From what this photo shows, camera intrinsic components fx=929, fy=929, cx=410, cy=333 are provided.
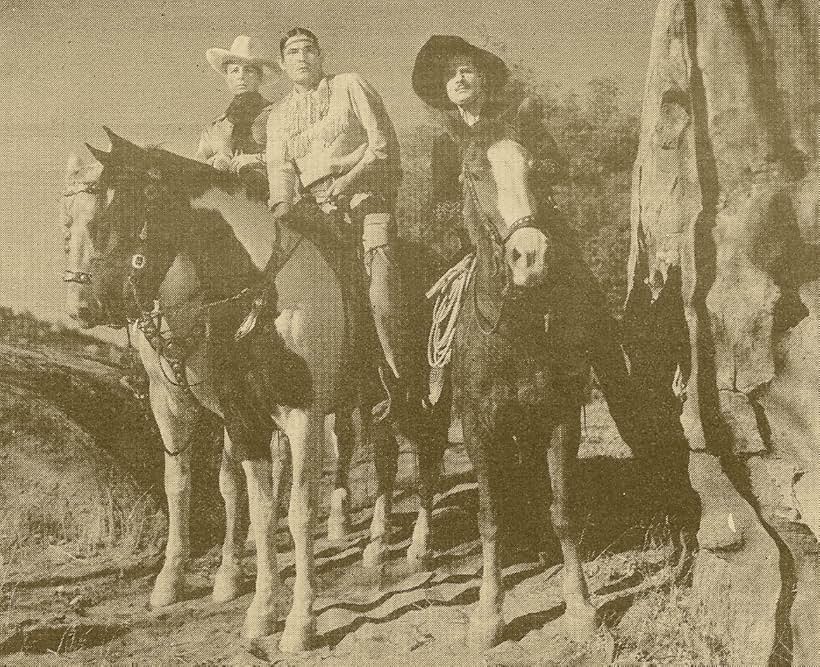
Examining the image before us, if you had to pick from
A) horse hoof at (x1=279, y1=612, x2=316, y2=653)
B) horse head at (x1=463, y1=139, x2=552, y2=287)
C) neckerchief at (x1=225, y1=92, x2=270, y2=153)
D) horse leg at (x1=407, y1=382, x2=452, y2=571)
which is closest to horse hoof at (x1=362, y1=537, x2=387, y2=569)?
horse leg at (x1=407, y1=382, x2=452, y2=571)

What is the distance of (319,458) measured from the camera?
4.49 metres

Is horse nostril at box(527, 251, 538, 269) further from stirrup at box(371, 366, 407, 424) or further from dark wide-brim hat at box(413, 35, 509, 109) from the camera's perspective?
stirrup at box(371, 366, 407, 424)

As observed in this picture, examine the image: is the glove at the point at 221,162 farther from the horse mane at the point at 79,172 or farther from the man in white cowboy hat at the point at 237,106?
the horse mane at the point at 79,172

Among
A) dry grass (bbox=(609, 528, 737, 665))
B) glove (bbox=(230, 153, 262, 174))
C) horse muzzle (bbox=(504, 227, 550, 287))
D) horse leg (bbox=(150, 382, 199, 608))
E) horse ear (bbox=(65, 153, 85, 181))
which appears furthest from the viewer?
glove (bbox=(230, 153, 262, 174))

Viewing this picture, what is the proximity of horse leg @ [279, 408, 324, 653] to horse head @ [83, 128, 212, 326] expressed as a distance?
99 centimetres

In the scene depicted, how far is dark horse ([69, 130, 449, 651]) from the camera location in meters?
4.49

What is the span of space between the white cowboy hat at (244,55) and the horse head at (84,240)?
995 mm

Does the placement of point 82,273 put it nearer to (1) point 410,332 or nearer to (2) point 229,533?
(2) point 229,533

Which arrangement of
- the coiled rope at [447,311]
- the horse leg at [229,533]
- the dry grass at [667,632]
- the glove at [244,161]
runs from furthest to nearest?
the glove at [244,161], the horse leg at [229,533], the coiled rope at [447,311], the dry grass at [667,632]

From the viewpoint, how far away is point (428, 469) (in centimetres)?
505

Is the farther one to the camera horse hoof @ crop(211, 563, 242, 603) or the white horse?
horse hoof @ crop(211, 563, 242, 603)

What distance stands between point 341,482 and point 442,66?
7.59 feet

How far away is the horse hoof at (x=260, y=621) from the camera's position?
14.9 feet

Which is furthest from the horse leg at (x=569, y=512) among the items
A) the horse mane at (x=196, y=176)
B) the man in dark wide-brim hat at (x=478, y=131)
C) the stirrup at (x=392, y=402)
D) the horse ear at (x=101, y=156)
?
the horse ear at (x=101, y=156)
